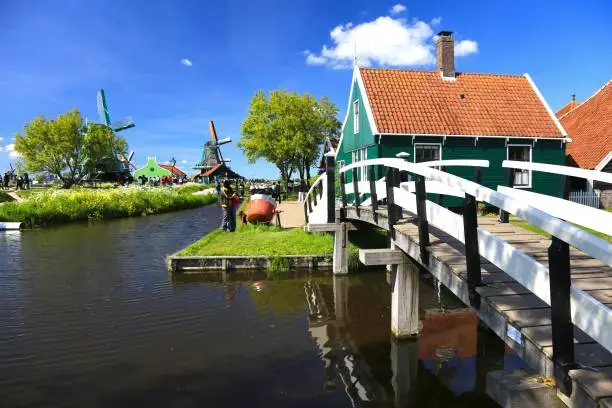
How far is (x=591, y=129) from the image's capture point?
21.4 m

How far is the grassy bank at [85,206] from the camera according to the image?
71.1 ft

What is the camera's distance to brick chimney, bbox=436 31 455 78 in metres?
20.1

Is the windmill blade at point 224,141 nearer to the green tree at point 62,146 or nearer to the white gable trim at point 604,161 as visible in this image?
the green tree at point 62,146

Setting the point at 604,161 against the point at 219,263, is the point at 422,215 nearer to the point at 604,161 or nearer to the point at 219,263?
the point at 219,263

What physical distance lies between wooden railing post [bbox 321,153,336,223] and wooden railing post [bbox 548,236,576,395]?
287 inches

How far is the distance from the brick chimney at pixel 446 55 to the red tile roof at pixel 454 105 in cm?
40

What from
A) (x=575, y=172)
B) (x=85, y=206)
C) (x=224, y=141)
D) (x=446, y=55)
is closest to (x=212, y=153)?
(x=224, y=141)

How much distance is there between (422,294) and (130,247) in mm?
10324

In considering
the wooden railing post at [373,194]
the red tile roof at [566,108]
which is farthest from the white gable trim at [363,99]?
the red tile roof at [566,108]

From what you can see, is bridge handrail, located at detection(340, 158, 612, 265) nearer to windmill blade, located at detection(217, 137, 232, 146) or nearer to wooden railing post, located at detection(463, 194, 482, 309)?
wooden railing post, located at detection(463, 194, 482, 309)

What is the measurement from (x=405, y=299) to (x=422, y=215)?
6.70 ft

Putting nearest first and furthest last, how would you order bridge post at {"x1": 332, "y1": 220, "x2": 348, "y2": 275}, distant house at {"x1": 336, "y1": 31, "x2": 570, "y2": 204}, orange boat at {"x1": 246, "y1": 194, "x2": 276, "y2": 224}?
bridge post at {"x1": 332, "y1": 220, "x2": 348, "y2": 275} → orange boat at {"x1": 246, "y1": 194, "x2": 276, "y2": 224} → distant house at {"x1": 336, "y1": 31, "x2": 570, "y2": 204}

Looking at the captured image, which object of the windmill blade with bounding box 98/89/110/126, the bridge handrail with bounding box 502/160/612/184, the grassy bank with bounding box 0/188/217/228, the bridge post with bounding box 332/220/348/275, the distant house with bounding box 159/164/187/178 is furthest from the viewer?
the distant house with bounding box 159/164/187/178

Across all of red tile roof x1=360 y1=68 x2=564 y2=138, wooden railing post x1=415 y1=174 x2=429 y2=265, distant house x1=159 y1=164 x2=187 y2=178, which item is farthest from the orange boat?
distant house x1=159 y1=164 x2=187 y2=178
